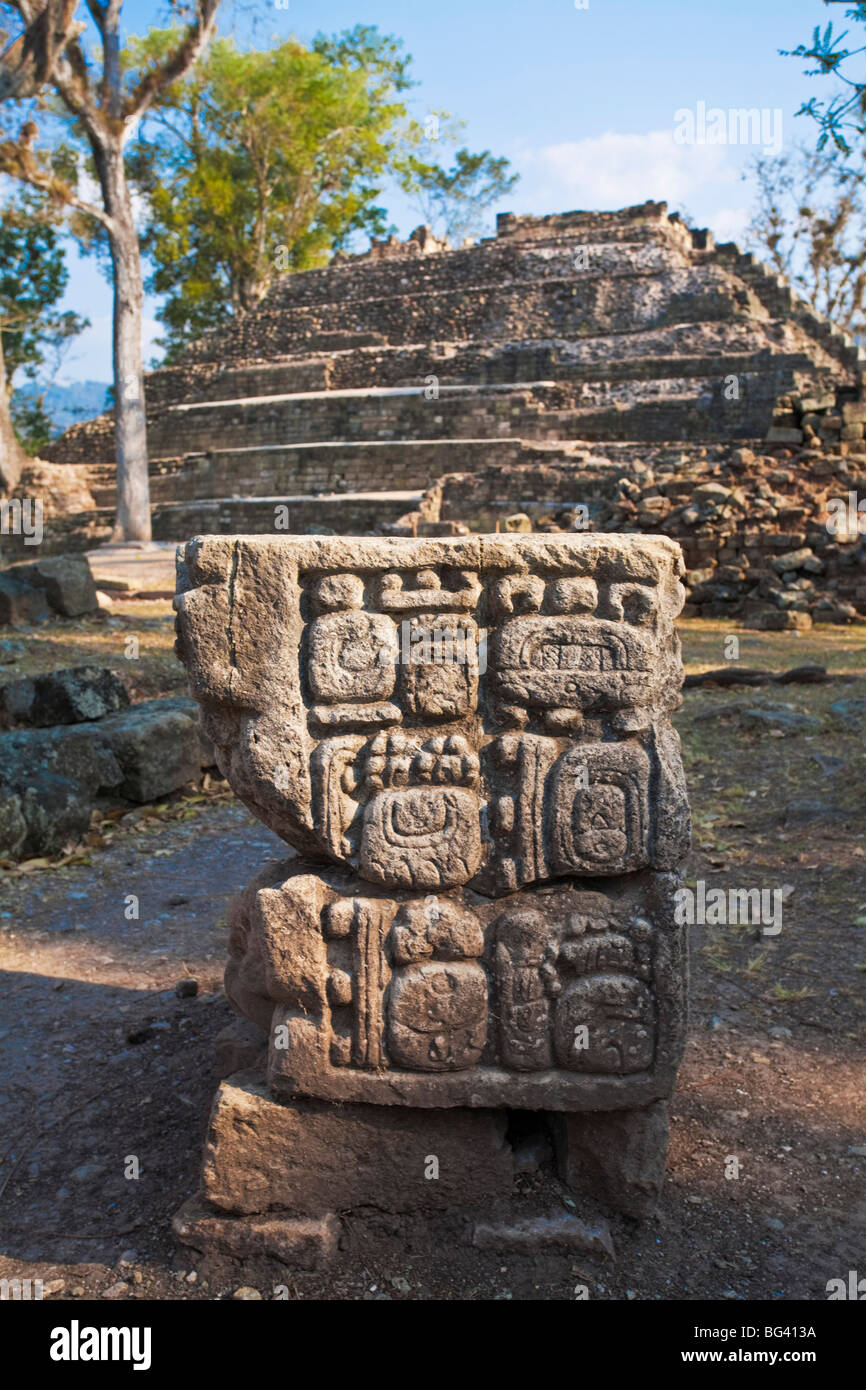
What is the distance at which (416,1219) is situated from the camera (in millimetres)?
2422

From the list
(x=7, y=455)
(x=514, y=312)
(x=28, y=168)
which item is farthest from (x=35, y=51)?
(x=514, y=312)

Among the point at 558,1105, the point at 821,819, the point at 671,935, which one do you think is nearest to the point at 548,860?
the point at 671,935

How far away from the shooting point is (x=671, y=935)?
235cm

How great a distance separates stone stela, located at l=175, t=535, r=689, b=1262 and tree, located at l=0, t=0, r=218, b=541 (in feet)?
44.4

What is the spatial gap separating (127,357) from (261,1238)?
16.5 metres

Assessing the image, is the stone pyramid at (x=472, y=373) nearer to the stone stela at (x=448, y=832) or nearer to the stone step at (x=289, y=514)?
the stone step at (x=289, y=514)

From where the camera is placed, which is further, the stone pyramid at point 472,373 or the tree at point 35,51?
the stone pyramid at point 472,373

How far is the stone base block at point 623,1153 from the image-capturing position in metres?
2.42

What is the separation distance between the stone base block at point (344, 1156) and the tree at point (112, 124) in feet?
46.0

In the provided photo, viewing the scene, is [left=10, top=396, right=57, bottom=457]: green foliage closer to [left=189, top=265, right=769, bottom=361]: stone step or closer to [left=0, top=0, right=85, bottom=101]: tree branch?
[left=189, top=265, right=769, bottom=361]: stone step

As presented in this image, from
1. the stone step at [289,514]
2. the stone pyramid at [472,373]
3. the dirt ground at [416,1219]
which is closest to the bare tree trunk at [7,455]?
the stone pyramid at [472,373]

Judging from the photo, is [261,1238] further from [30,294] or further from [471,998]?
[30,294]

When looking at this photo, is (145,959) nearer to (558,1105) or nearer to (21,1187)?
(21,1187)

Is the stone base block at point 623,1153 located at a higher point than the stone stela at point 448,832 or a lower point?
lower
